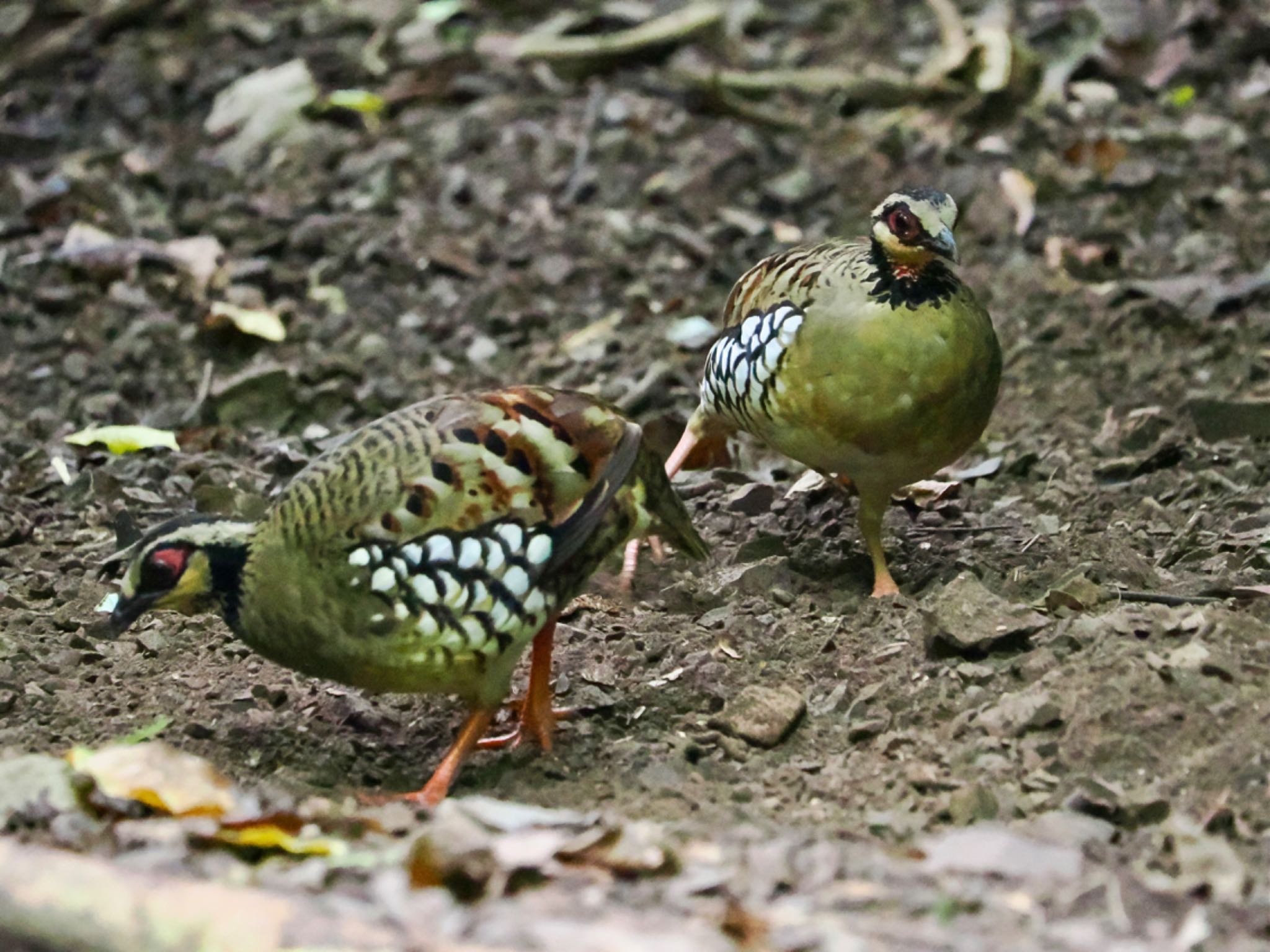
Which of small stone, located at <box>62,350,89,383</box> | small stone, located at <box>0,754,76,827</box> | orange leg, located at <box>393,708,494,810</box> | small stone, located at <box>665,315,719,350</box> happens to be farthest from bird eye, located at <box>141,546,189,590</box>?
small stone, located at <box>665,315,719,350</box>

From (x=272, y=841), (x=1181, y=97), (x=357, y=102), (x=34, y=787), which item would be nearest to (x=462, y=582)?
(x=272, y=841)

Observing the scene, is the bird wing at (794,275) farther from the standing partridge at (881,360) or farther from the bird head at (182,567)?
the bird head at (182,567)

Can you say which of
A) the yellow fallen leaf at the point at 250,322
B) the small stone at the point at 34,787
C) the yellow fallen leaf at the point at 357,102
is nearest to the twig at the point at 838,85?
the yellow fallen leaf at the point at 357,102

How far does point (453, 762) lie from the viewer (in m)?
Result: 4.34

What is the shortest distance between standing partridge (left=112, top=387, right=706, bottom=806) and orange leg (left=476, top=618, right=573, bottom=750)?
21cm

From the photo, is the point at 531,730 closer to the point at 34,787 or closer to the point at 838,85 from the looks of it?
the point at 34,787

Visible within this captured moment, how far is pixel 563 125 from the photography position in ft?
31.1

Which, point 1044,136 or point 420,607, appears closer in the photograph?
point 420,607

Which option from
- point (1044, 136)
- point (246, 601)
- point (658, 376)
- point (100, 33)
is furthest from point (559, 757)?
point (100, 33)

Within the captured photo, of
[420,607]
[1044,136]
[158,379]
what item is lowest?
[1044,136]

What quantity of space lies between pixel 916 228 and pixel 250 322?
3668mm

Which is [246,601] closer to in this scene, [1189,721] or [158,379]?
[1189,721]

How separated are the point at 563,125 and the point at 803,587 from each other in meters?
4.78

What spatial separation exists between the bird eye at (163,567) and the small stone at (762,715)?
4.84ft
